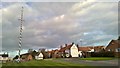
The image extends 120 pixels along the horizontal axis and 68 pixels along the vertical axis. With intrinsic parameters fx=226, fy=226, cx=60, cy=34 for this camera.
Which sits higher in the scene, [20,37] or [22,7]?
[22,7]

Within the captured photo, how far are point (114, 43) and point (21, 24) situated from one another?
41199mm

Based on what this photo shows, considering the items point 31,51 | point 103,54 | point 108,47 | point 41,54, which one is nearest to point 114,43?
point 108,47

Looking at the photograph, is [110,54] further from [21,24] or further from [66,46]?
[66,46]

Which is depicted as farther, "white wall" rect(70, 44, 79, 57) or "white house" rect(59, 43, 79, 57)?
"white wall" rect(70, 44, 79, 57)

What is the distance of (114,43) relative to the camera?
7531 cm

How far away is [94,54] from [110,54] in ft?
32.2

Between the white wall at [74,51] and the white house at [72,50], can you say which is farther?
the white wall at [74,51]

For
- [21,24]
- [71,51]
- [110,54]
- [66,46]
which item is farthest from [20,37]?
[66,46]

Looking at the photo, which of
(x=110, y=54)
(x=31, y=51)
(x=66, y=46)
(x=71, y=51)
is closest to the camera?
(x=110, y=54)

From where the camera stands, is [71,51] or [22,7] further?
[71,51]

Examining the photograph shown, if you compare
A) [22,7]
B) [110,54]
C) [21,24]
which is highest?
[22,7]

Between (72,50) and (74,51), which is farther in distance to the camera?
(74,51)

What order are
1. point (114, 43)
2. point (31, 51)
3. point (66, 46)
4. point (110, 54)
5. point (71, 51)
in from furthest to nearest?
point (31, 51) → point (66, 46) → point (71, 51) → point (114, 43) → point (110, 54)

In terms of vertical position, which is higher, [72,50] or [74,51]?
[72,50]
